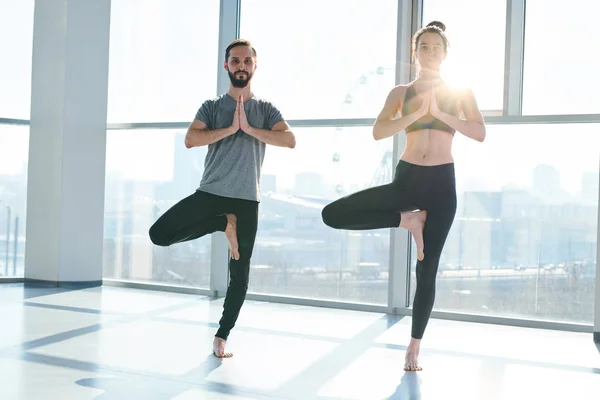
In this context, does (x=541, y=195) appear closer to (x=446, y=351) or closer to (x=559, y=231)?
(x=559, y=231)

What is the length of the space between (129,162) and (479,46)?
3.03 m

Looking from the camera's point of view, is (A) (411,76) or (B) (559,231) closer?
(B) (559,231)

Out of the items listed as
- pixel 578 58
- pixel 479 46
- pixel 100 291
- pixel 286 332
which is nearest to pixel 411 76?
pixel 479 46

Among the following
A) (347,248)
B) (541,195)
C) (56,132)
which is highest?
(56,132)

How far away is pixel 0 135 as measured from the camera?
6203 millimetres

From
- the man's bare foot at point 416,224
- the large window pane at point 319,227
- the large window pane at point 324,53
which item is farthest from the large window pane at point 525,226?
the man's bare foot at point 416,224

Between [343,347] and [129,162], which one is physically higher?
[129,162]

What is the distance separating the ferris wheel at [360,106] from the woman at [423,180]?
6.12 ft

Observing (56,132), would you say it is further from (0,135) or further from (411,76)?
(411,76)

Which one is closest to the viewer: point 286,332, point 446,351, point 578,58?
point 446,351

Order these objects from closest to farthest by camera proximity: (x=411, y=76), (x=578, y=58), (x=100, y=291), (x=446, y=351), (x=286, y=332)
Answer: (x=446, y=351)
(x=286, y=332)
(x=578, y=58)
(x=411, y=76)
(x=100, y=291)

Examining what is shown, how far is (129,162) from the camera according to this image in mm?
6262

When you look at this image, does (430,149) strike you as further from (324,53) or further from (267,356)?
(324,53)

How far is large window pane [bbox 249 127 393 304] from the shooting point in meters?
5.27
